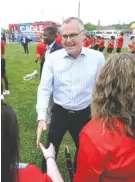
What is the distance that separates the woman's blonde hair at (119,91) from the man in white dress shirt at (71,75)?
1050 millimetres

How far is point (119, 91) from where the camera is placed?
5.64ft

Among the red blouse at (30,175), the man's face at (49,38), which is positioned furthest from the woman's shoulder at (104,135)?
the man's face at (49,38)

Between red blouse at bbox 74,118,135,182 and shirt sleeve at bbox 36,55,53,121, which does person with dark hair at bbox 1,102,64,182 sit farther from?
shirt sleeve at bbox 36,55,53,121

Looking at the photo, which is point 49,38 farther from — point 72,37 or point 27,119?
point 72,37

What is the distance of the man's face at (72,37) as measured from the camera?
2.74m

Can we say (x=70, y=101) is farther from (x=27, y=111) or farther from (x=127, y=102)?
(x=27, y=111)

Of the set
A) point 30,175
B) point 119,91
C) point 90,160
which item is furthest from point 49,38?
point 30,175

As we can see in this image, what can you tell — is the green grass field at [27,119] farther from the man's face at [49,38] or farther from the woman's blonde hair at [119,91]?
the woman's blonde hair at [119,91]

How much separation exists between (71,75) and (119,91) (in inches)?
45.2

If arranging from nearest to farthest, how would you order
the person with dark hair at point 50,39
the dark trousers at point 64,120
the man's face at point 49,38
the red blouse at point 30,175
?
the red blouse at point 30,175, the dark trousers at point 64,120, the person with dark hair at point 50,39, the man's face at point 49,38

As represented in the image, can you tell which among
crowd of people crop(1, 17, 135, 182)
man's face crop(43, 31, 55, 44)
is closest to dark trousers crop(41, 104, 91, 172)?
crowd of people crop(1, 17, 135, 182)

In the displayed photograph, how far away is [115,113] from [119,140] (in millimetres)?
162

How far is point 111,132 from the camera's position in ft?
5.46

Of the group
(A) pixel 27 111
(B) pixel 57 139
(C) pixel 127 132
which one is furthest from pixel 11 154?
(A) pixel 27 111
